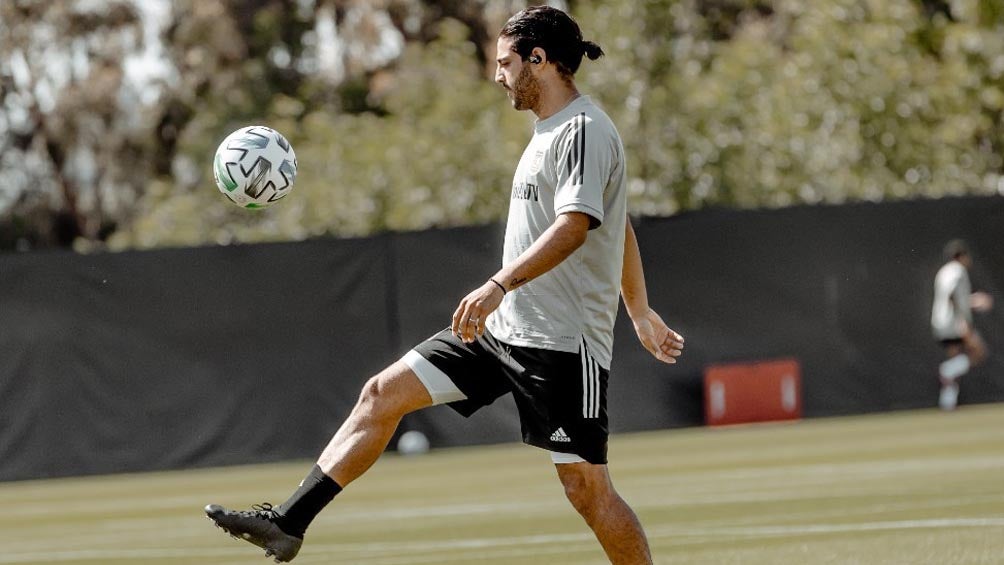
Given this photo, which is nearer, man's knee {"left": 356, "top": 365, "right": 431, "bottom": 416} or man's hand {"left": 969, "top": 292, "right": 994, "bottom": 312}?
man's knee {"left": 356, "top": 365, "right": 431, "bottom": 416}

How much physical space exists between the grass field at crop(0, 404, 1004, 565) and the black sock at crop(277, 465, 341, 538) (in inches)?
96.5

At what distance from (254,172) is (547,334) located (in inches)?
82.9

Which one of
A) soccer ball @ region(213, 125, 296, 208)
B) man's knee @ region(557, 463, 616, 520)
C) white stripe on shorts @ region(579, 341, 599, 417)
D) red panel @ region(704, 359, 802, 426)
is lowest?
red panel @ region(704, 359, 802, 426)

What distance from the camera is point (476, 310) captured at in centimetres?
659

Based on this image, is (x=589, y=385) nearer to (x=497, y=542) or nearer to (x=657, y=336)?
(x=657, y=336)

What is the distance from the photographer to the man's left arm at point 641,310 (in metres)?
7.55

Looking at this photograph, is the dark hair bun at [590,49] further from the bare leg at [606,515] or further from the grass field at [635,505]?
the grass field at [635,505]

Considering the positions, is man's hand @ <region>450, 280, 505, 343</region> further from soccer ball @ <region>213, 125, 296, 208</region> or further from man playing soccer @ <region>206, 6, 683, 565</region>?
soccer ball @ <region>213, 125, 296, 208</region>

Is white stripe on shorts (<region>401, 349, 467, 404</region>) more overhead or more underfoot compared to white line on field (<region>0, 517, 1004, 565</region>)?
more overhead

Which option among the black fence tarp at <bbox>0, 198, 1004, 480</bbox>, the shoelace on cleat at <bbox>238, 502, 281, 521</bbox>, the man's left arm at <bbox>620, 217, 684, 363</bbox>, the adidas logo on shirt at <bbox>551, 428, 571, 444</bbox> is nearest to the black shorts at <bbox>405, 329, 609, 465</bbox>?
the adidas logo on shirt at <bbox>551, 428, 571, 444</bbox>

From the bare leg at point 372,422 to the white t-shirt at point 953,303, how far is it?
53.7 feet

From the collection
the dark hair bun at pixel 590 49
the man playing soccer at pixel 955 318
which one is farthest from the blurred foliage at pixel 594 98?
the dark hair bun at pixel 590 49

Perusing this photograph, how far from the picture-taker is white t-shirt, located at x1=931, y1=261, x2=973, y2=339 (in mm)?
22672

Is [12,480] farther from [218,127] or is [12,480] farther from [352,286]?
[218,127]
